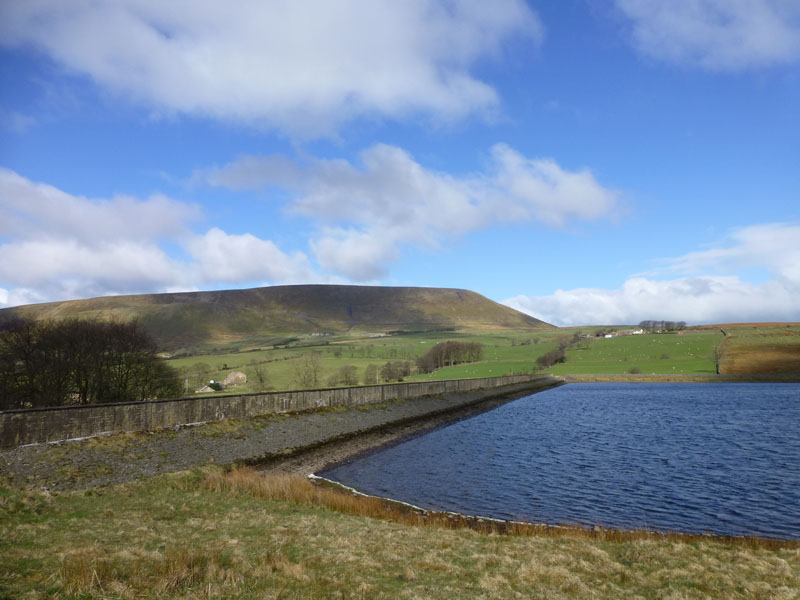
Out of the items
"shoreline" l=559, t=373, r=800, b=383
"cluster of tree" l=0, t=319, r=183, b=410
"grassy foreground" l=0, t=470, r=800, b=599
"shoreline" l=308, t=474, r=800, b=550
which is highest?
"cluster of tree" l=0, t=319, r=183, b=410

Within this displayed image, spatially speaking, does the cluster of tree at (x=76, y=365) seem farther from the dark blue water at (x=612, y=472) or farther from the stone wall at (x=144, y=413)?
the dark blue water at (x=612, y=472)

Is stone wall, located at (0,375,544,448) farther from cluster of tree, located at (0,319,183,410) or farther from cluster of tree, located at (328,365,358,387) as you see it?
cluster of tree, located at (328,365,358,387)

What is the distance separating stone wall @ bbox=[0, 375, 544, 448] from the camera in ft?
70.5

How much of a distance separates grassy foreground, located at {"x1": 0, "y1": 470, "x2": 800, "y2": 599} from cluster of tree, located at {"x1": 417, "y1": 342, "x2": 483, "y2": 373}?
126m

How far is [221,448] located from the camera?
29875mm

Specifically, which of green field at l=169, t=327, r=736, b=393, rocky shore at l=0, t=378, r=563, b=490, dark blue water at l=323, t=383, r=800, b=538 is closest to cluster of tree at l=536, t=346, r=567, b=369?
green field at l=169, t=327, r=736, b=393

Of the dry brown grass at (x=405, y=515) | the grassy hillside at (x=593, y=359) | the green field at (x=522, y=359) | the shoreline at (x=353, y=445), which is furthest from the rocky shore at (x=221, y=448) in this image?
the green field at (x=522, y=359)

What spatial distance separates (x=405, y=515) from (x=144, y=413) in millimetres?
17378

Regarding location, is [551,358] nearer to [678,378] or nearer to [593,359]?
[593,359]

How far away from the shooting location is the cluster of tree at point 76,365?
4012 cm

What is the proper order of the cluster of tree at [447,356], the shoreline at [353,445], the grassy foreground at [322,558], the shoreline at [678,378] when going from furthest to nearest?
the cluster of tree at [447,356]
the shoreline at [678,378]
the shoreline at [353,445]
the grassy foreground at [322,558]

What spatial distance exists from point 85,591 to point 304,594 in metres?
3.45

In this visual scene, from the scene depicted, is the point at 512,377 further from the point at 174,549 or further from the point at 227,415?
the point at 174,549

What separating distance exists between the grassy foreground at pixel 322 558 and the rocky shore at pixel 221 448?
3642 mm
